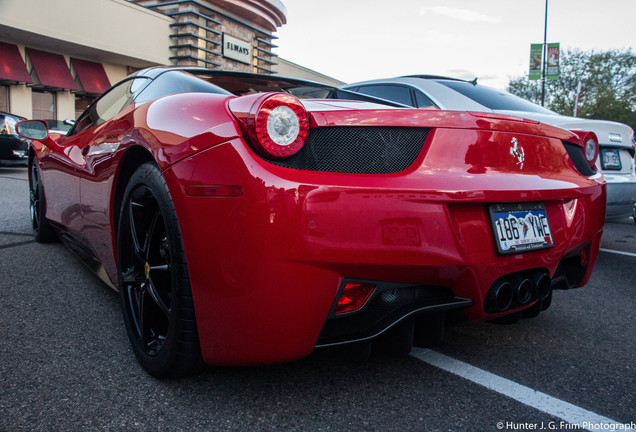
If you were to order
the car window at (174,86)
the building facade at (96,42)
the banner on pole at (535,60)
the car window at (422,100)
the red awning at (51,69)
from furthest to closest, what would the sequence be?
the banner on pole at (535,60) → the red awning at (51,69) → the building facade at (96,42) → the car window at (422,100) → the car window at (174,86)

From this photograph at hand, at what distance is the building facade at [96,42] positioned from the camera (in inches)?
801

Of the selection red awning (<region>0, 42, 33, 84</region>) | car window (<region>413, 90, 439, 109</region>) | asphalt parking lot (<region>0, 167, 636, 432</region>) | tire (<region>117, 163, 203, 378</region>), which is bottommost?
asphalt parking lot (<region>0, 167, 636, 432</region>)

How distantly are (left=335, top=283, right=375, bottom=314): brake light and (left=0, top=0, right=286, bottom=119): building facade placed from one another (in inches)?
858

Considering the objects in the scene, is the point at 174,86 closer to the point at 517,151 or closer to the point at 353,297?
the point at 353,297

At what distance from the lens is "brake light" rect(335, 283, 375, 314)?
5.32 feet

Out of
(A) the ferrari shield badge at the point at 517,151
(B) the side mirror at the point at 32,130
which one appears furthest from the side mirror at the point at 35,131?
(A) the ferrari shield badge at the point at 517,151

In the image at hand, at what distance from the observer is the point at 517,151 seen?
1.94 metres

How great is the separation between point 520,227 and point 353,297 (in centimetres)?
70

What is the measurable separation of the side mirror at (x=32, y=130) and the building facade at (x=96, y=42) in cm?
1882

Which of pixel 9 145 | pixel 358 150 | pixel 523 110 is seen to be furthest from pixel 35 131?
pixel 9 145

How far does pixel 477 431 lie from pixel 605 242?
4.71 m

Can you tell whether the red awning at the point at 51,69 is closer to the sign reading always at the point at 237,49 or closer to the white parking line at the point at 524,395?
the sign reading always at the point at 237,49

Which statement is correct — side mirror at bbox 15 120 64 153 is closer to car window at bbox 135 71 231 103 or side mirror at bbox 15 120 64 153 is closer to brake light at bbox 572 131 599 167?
car window at bbox 135 71 231 103

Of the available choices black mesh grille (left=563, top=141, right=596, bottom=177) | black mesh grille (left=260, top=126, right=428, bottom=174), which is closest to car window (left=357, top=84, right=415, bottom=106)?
black mesh grille (left=563, top=141, right=596, bottom=177)
